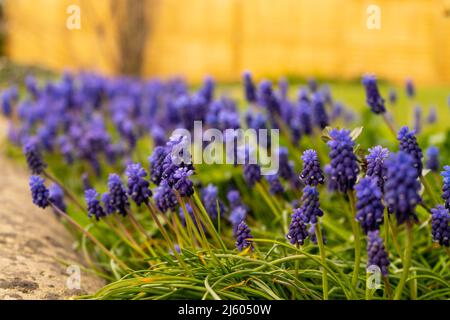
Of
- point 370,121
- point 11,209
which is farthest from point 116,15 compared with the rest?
point 11,209

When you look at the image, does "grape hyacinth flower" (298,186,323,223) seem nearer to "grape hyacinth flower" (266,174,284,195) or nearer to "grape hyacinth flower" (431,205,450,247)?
"grape hyacinth flower" (431,205,450,247)

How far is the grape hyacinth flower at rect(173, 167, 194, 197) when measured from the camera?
1.53 m

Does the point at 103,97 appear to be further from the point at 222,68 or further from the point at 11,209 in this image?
the point at 222,68

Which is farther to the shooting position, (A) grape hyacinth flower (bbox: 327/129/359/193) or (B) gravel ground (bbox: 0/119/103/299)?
(B) gravel ground (bbox: 0/119/103/299)

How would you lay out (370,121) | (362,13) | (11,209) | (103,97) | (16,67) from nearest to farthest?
(11,209) < (370,121) < (103,97) < (16,67) < (362,13)

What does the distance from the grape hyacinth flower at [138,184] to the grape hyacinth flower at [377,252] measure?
65 cm

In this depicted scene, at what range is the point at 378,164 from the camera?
4.95ft

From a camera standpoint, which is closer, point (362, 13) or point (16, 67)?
point (16, 67)

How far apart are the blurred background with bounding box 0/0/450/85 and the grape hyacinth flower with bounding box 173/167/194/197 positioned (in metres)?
10.7

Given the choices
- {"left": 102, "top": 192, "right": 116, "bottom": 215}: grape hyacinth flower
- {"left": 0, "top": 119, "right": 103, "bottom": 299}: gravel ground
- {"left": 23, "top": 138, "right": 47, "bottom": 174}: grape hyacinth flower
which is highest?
{"left": 23, "top": 138, "right": 47, "bottom": 174}: grape hyacinth flower

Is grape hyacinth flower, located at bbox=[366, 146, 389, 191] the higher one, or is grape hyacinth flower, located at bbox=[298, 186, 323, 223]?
grape hyacinth flower, located at bbox=[366, 146, 389, 191]

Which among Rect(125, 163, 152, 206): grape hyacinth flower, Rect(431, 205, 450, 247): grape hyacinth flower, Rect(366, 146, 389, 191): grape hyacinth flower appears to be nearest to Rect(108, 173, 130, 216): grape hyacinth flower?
Rect(125, 163, 152, 206): grape hyacinth flower

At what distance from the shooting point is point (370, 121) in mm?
A: 4117
